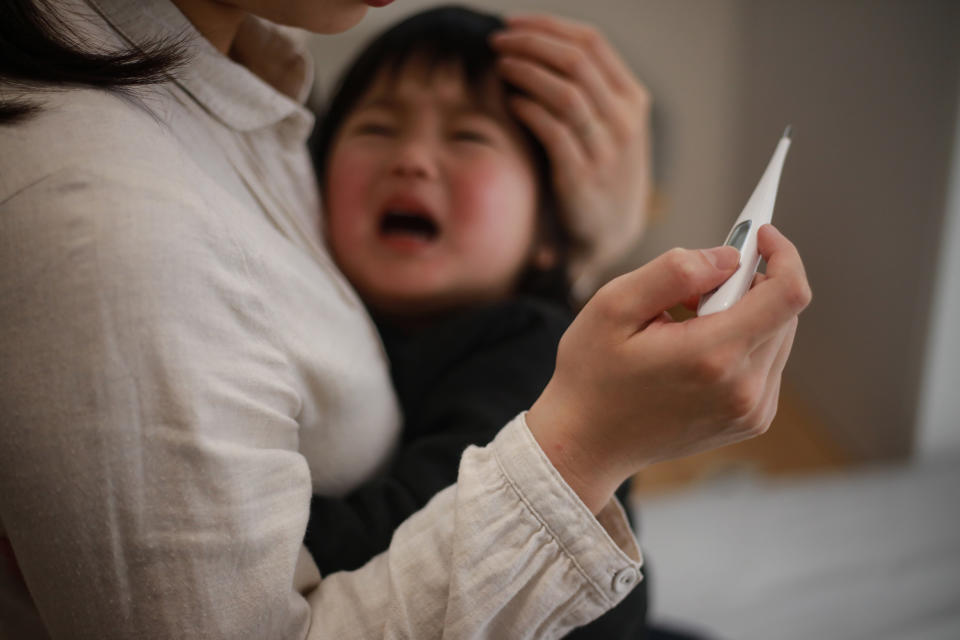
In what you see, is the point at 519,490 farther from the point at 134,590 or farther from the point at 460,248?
the point at 460,248

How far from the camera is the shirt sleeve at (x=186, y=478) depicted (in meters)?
0.24

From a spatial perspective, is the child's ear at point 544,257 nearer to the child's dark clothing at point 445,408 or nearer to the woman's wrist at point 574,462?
the child's dark clothing at point 445,408

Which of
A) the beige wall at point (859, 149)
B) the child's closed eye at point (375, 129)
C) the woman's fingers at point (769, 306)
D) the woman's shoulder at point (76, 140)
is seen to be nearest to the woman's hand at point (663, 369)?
the woman's fingers at point (769, 306)

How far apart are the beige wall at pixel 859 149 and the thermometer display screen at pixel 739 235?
41cm

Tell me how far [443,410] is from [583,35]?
1.06 ft

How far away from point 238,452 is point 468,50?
0.38m

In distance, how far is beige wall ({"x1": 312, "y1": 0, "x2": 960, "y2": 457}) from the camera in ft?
2.73

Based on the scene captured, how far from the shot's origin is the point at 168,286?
252 millimetres

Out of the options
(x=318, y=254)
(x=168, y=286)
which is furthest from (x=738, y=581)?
(x=168, y=286)

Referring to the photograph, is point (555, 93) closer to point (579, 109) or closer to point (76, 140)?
point (579, 109)

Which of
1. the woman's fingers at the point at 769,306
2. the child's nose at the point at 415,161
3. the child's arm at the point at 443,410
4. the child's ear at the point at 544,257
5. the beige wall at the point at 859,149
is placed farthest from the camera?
the beige wall at the point at 859,149

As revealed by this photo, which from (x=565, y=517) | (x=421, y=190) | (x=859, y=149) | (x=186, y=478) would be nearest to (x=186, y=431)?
(x=186, y=478)

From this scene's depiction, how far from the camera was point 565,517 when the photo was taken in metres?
0.29

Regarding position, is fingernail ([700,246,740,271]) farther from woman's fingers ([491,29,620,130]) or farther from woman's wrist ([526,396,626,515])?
woman's fingers ([491,29,620,130])
